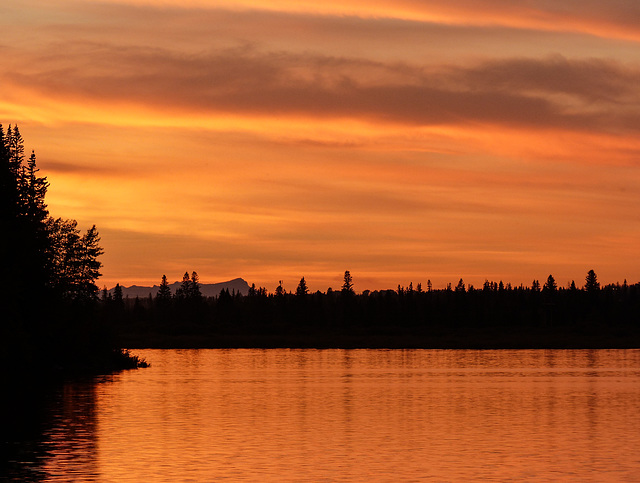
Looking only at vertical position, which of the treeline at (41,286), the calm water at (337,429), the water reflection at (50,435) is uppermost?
the treeline at (41,286)

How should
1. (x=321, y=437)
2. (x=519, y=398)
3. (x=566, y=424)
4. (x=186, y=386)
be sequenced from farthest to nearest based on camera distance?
(x=186, y=386), (x=519, y=398), (x=566, y=424), (x=321, y=437)

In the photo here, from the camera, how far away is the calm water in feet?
126

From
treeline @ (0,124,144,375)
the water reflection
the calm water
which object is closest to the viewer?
the water reflection

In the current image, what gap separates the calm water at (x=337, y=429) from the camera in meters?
38.4

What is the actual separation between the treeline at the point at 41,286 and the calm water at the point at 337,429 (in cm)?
647

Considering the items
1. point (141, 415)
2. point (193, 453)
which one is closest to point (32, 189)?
point (141, 415)

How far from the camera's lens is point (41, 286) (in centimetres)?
8956

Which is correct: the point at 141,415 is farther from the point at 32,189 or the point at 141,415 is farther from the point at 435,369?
the point at 435,369

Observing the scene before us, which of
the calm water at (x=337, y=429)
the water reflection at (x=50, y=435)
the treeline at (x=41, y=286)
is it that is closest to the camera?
the water reflection at (x=50, y=435)

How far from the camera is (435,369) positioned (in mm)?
114688

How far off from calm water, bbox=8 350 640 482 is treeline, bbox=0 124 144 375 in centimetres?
647

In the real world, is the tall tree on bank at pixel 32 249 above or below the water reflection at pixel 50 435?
above

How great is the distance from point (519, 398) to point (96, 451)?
4050 cm

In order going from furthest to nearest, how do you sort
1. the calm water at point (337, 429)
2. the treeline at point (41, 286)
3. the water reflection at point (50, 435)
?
1. the treeline at point (41, 286)
2. the calm water at point (337, 429)
3. the water reflection at point (50, 435)
